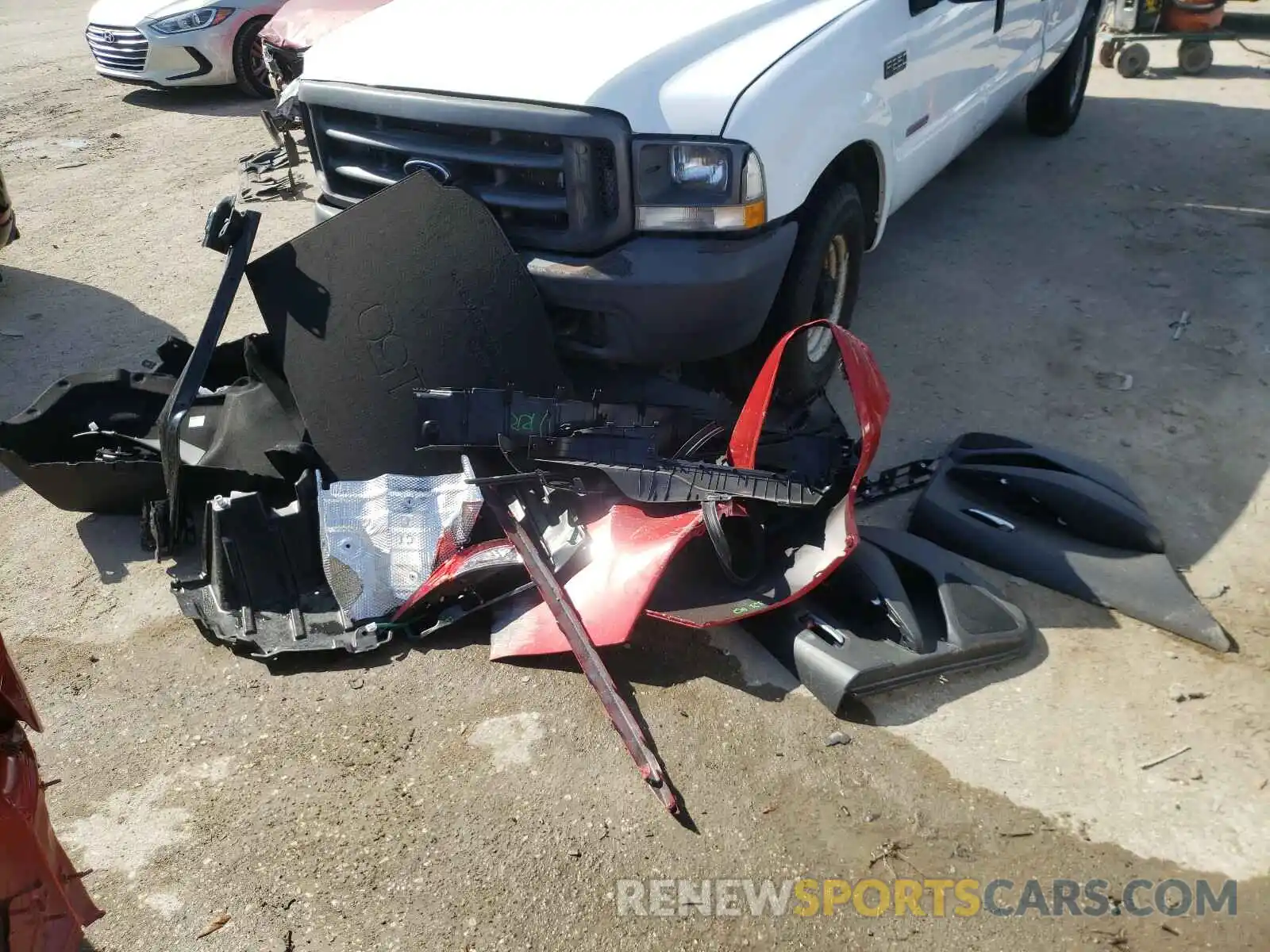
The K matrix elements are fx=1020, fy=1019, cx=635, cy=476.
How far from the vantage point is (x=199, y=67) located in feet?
32.1

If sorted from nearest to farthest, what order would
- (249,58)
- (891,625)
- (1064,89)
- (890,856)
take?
1. (890,856)
2. (891,625)
3. (1064,89)
4. (249,58)

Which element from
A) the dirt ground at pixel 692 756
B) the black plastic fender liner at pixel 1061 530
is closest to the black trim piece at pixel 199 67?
the dirt ground at pixel 692 756

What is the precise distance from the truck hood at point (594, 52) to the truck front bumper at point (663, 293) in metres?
0.43

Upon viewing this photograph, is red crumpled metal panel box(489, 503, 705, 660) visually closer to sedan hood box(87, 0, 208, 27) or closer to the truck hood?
the truck hood

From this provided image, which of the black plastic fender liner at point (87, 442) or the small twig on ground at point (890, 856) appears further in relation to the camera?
the black plastic fender liner at point (87, 442)

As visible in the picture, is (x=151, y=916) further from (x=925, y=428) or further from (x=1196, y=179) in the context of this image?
(x=1196, y=179)

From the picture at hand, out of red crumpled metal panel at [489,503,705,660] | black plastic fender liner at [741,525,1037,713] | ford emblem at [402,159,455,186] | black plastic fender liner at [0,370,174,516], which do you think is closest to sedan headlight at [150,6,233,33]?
black plastic fender liner at [0,370,174,516]

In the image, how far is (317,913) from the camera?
103 inches

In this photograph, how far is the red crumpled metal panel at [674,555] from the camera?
3266 millimetres

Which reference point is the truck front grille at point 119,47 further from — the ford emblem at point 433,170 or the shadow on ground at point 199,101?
the ford emblem at point 433,170

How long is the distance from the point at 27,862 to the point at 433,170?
9.12ft

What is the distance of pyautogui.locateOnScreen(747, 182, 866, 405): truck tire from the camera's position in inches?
163

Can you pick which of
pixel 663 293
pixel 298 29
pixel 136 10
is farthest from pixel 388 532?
pixel 136 10

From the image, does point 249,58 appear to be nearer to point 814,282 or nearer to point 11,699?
point 814,282
